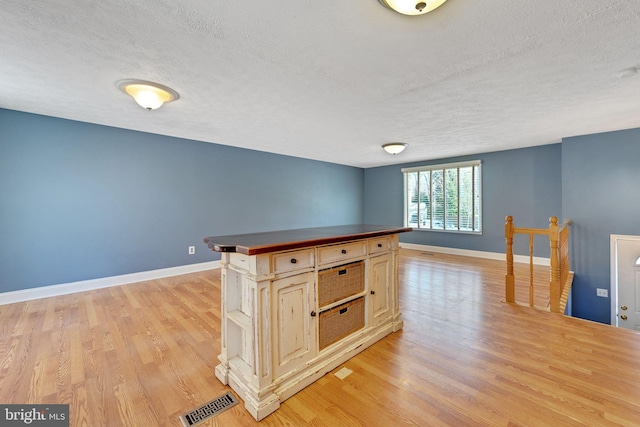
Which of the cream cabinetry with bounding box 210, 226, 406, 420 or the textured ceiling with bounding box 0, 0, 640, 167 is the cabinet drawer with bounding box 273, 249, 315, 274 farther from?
the textured ceiling with bounding box 0, 0, 640, 167

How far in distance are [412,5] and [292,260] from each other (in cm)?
161

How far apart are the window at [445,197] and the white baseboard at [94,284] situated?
510 cm

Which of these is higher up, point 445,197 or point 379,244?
point 445,197

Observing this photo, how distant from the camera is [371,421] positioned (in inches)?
55.7

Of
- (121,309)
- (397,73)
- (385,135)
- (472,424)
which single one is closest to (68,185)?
(121,309)

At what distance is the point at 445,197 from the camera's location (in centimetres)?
629

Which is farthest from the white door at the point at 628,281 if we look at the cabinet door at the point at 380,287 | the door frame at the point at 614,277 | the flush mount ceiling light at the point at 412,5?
the flush mount ceiling light at the point at 412,5

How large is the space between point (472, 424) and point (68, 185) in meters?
4.99

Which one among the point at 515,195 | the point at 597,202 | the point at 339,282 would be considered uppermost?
the point at 515,195

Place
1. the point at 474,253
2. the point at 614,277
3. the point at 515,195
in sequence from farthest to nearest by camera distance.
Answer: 1. the point at 474,253
2. the point at 515,195
3. the point at 614,277

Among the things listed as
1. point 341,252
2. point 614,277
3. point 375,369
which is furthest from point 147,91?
point 614,277

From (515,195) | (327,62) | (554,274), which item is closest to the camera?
(327,62)

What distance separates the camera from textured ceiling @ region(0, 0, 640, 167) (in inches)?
60.8

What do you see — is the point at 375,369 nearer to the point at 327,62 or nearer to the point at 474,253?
the point at 327,62
